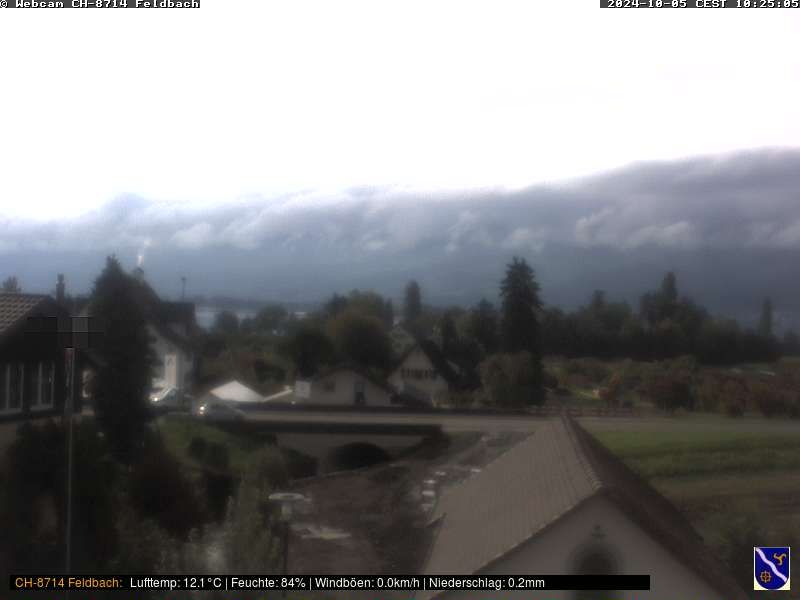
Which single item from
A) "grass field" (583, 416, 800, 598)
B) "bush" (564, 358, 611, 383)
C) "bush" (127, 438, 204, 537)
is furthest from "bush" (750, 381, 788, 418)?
"bush" (127, 438, 204, 537)

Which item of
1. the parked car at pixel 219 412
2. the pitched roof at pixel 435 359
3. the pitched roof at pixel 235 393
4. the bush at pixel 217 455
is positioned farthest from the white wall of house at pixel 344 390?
the bush at pixel 217 455

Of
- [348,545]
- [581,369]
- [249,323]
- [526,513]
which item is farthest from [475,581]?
[249,323]

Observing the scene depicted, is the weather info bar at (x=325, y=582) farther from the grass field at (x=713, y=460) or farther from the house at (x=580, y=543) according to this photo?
the grass field at (x=713, y=460)

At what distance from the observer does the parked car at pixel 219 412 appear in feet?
29.9

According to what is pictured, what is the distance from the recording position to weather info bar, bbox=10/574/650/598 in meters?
5.07

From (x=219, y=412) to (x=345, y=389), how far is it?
146 cm

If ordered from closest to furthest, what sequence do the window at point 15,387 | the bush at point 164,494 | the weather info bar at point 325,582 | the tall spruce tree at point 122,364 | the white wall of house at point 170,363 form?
the weather info bar at point 325,582 < the window at point 15,387 < the bush at point 164,494 < the tall spruce tree at point 122,364 < the white wall of house at point 170,363

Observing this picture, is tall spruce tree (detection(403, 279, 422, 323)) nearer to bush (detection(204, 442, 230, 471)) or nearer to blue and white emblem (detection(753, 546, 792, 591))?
bush (detection(204, 442, 230, 471))

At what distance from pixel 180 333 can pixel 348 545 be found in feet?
9.49

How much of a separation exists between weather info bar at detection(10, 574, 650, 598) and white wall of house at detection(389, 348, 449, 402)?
10.7ft

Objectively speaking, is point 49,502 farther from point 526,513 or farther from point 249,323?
point 526,513

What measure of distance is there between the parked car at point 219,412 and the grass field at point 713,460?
4.09 meters

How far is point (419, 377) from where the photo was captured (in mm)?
9609

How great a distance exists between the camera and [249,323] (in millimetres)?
9297
